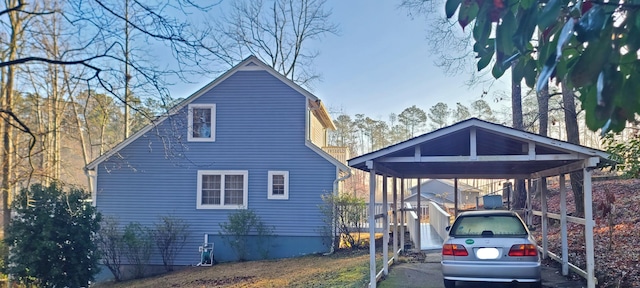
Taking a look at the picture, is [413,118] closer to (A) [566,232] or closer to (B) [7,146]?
(B) [7,146]

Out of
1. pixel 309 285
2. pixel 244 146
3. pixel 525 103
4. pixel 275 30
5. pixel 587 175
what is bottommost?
pixel 309 285

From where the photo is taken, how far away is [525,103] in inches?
1142

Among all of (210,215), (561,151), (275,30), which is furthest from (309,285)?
(275,30)

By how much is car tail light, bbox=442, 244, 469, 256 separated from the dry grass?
83.6 inches

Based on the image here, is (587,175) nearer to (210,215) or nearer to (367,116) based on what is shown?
(210,215)

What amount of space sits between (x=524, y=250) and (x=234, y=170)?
1178 centimetres

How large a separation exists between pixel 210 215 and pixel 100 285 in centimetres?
434

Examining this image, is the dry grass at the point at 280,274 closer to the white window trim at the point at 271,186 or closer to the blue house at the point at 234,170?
the blue house at the point at 234,170

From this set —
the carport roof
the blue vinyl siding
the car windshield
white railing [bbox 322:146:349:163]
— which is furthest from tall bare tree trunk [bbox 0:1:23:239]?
the car windshield

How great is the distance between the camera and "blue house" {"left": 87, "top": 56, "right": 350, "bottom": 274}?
16516mm

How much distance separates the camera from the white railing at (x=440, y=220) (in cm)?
1400

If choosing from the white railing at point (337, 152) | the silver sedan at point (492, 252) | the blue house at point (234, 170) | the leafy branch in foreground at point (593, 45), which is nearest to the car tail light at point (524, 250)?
the silver sedan at point (492, 252)

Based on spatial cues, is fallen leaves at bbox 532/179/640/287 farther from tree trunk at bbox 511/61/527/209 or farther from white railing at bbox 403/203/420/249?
white railing at bbox 403/203/420/249

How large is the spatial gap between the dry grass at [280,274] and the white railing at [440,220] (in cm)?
265
